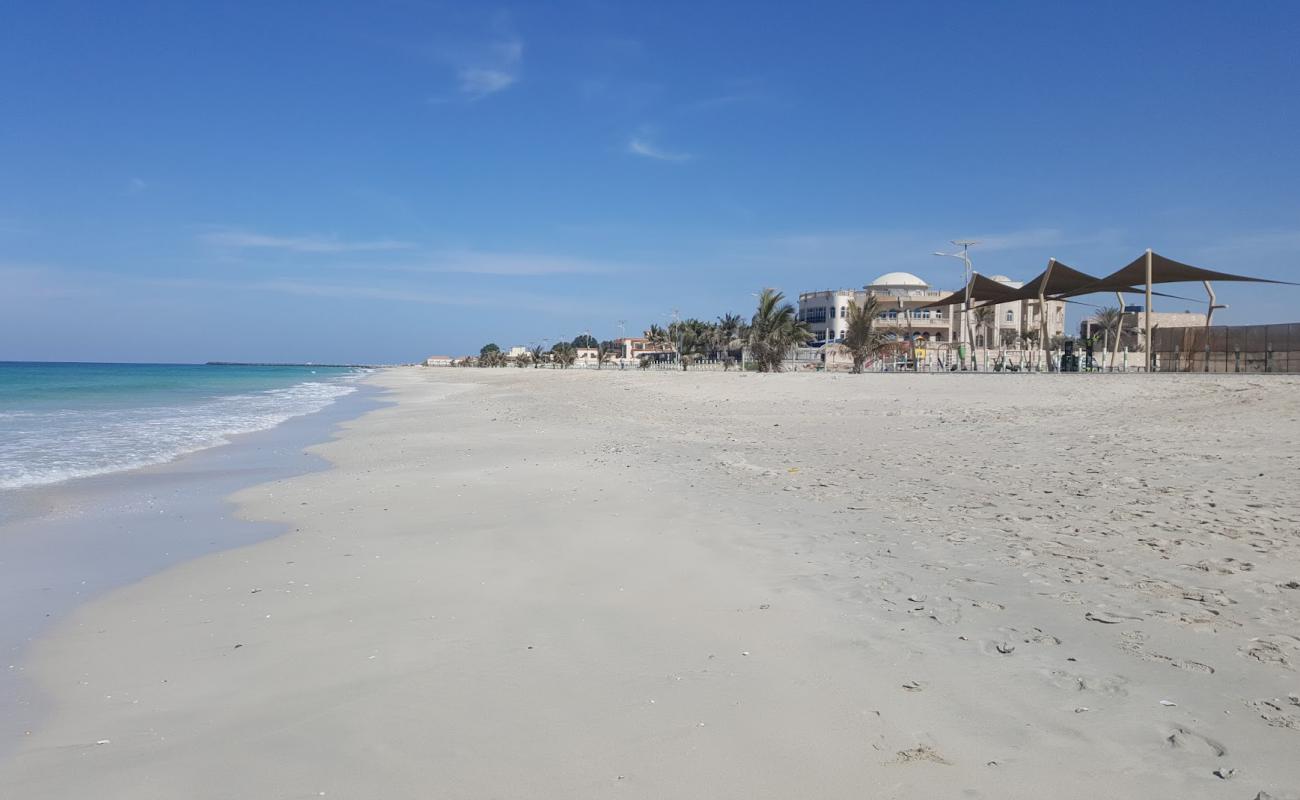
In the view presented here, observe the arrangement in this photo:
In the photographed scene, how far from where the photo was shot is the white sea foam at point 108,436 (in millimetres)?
12969

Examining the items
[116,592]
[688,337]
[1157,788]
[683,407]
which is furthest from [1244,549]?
[688,337]

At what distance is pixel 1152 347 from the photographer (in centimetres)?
3659

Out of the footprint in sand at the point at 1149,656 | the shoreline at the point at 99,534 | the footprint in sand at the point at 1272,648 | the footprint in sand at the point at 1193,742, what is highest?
the footprint in sand at the point at 1272,648

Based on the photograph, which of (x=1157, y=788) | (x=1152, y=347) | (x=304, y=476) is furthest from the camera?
(x=1152, y=347)

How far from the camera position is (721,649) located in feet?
13.8

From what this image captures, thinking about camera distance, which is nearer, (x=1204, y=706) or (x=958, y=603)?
(x=1204, y=706)

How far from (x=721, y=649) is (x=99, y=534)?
7.02m

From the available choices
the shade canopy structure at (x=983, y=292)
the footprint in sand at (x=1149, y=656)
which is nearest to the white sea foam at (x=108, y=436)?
the footprint in sand at (x=1149, y=656)

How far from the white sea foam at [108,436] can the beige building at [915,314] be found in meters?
62.8

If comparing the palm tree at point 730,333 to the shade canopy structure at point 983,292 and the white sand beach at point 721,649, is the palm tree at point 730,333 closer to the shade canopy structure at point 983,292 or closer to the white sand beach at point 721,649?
the shade canopy structure at point 983,292

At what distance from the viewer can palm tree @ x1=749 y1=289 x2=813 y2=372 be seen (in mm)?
53031

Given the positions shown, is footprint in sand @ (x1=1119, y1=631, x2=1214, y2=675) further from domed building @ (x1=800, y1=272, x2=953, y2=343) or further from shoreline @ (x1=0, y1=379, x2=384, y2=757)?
domed building @ (x1=800, y1=272, x2=953, y2=343)

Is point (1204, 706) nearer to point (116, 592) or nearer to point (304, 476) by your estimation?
point (116, 592)

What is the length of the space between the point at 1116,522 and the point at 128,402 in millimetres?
38040
